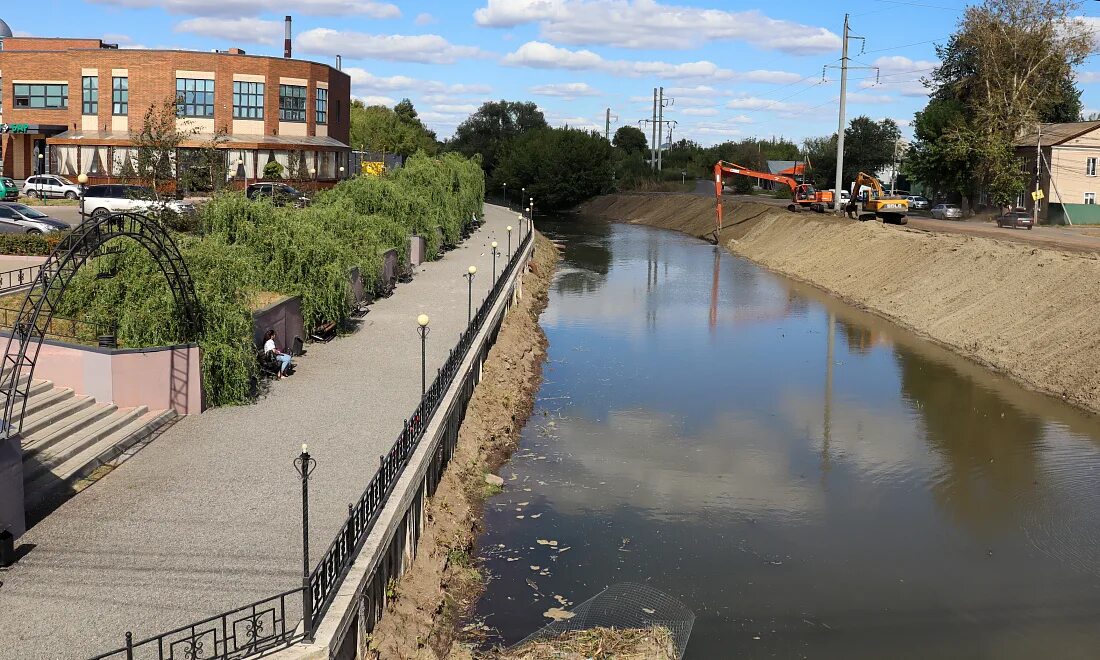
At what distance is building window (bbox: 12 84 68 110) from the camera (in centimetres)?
5922

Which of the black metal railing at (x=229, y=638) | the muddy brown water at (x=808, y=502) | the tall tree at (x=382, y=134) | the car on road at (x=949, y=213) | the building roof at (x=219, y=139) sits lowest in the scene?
the muddy brown water at (x=808, y=502)

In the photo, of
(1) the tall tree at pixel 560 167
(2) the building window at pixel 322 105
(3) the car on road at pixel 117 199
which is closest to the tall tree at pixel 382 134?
(1) the tall tree at pixel 560 167

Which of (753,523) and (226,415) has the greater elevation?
(226,415)

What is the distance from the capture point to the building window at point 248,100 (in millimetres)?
60344

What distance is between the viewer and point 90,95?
194 feet

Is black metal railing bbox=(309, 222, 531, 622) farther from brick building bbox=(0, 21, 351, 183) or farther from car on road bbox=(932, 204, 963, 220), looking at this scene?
car on road bbox=(932, 204, 963, 220)

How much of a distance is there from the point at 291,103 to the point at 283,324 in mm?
41780

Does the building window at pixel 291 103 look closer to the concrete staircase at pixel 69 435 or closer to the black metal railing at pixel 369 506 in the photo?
the black metal railing at pixel 369 506

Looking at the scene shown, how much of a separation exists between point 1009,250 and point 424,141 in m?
91.6

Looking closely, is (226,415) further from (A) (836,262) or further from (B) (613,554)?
(A) (836,262)

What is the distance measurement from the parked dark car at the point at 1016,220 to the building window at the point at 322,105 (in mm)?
41126

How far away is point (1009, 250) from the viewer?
4138cm

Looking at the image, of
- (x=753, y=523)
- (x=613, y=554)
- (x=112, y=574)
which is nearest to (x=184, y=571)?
(x=112, y=574)

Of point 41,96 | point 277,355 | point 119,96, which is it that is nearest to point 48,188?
point 119,96
